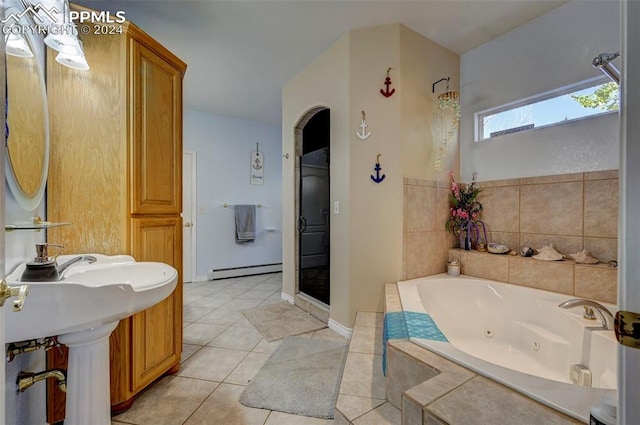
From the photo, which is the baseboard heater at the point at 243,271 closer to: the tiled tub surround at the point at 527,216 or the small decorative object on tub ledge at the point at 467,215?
the tiled tub surround at the point at 527,216

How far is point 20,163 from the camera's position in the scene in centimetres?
115

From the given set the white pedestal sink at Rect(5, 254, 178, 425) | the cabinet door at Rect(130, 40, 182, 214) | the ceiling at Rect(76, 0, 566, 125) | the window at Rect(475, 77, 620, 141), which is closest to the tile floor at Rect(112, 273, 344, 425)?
the white pedestal sink at Rect(5, 254, 178, 425)

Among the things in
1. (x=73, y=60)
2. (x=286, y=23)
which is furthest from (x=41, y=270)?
(x=286, y=23)

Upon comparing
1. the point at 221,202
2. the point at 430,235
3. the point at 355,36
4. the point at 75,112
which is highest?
the point at 355,36

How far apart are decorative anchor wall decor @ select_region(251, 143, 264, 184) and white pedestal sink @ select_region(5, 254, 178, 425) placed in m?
3.23

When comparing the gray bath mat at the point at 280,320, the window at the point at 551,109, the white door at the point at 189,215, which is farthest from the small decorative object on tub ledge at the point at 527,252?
the white door at the point at 189,215

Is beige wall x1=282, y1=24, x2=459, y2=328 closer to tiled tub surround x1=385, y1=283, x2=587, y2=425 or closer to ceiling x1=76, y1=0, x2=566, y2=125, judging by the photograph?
ceiling x1=76, y1=0, x2=566, y2=125

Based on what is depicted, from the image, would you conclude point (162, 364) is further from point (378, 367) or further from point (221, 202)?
point (221, 202)

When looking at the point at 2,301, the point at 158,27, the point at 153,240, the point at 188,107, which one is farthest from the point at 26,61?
the point at 188,107

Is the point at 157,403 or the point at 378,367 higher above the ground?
A: the point at 378,367

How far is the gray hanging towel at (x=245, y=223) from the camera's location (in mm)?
4328

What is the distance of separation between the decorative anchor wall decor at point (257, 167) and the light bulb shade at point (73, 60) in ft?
10.2

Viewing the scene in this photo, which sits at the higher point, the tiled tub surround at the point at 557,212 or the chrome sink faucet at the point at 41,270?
the tiled tub surround at the point at 557,212

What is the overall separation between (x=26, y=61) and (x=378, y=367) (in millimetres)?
2242
